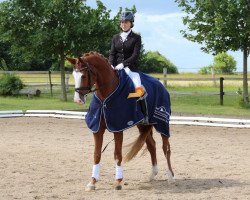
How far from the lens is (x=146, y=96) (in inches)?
297

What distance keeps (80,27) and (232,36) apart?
22.6 ft

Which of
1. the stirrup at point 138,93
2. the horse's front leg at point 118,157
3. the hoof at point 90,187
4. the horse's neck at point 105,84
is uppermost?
the horse's neck at point 105,84

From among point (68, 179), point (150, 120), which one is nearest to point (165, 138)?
point (150, 120)

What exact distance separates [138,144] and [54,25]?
18.9 meters

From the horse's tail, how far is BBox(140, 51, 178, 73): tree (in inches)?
1529

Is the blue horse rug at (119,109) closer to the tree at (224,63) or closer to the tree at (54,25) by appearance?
the tree at (54,25)

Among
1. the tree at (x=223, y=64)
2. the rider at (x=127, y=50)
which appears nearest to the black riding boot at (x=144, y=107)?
the rider at (x=127, y=50)

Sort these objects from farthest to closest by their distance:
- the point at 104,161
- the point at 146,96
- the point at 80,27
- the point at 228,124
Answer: the point at 80,27
the point at 228,124
the point at 104,161
the point at 146,96

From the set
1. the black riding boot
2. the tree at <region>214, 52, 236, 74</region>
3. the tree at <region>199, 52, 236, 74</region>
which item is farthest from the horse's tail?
the tree at <region>214, 52, 236, 74</region>

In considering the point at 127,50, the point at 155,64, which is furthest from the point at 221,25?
the point at 155,64

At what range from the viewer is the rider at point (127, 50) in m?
7.49

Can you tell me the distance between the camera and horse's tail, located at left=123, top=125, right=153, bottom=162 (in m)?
7.77

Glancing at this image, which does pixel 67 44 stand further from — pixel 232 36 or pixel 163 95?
pixel 163 95

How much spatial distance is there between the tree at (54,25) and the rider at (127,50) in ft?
56.5
